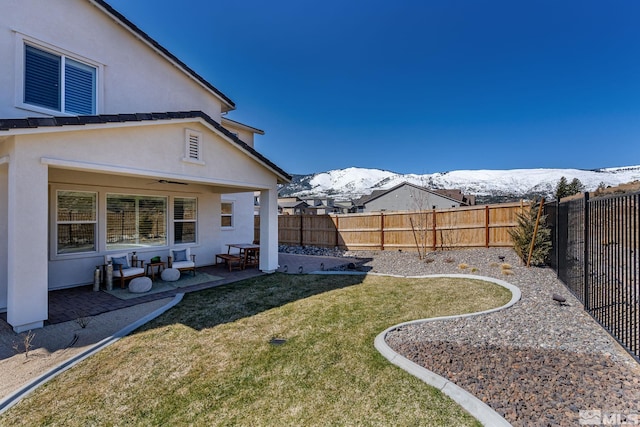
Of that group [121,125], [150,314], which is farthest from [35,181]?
[150,314]

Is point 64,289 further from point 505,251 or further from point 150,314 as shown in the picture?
point 505,251

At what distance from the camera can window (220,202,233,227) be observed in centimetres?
1373

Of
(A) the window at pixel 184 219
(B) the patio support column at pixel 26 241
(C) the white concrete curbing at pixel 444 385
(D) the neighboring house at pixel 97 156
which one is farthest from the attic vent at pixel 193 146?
(C) the white concrete curbing at pixel 444 385

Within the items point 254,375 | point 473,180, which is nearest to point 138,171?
point 254,375

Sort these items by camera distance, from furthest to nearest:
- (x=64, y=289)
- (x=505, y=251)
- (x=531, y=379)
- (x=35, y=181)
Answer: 1. (x=505, y=251)
2. (x=64, y=289)
3. (x=35, y=181)
4. (x=531, y=379)

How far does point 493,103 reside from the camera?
22.5 m

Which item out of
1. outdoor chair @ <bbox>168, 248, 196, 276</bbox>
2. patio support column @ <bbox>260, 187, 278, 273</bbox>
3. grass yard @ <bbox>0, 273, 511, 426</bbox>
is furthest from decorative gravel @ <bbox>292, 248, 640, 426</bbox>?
outdoor chair @ <bbox>168, 248, 196, 276</bbox>

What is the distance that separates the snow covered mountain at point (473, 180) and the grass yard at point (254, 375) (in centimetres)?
7138

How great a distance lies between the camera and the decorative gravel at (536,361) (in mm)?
3045

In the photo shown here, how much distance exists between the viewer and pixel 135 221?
9875 millimetres

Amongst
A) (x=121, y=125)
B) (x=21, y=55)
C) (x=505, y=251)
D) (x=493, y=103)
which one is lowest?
(x=505, y=251)

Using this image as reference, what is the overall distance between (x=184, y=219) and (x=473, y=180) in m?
127

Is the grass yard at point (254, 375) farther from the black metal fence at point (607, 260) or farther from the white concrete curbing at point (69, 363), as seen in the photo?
the black metal fence at point (607, 260)

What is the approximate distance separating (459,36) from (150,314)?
16.9 metres
